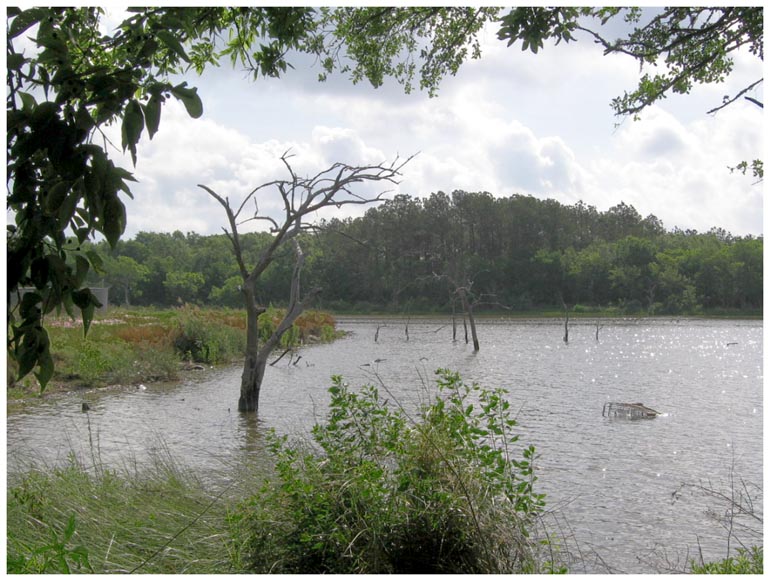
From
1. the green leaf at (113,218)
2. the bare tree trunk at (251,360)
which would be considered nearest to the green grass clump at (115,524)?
the green leaf at (113,218)

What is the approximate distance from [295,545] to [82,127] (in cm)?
323

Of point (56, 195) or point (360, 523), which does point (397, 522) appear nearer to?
point (360, 523)

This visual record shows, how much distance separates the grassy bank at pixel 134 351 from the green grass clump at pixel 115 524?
27.5ft

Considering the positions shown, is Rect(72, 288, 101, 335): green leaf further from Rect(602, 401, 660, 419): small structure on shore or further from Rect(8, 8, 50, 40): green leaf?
Rect(602, 401, 660, 419): small structure on shore

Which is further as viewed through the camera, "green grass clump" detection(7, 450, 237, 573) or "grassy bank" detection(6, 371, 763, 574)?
"grassy bank" detection(6, 371, 763, 574)

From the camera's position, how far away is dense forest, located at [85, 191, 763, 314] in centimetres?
7300

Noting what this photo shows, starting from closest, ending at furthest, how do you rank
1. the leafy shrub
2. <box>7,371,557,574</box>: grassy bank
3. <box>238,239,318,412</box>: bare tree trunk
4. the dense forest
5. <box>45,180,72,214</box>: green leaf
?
1. <box>45,180,72,214</box>: green leaf
2. <box>7,371,557,574</box>: grassy bank
3. <box>238,239,318,412</box>: bare tree trunk
4. the leafy shrub
5. the dense forest

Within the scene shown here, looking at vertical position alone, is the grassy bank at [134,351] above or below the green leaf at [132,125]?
below

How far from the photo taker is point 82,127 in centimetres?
187

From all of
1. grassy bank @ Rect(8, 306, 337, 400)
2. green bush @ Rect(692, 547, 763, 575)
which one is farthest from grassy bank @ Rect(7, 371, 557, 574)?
grassy bank @ Rect(8, 306, 337, 400)

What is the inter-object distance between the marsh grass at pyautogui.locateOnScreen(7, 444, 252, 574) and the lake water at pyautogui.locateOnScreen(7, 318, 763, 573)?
1.17 meters

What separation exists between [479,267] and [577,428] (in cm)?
7004

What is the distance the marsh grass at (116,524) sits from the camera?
4.30 meters

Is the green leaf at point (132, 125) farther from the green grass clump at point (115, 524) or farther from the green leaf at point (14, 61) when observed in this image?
the green grass clump at point (115, 524)
